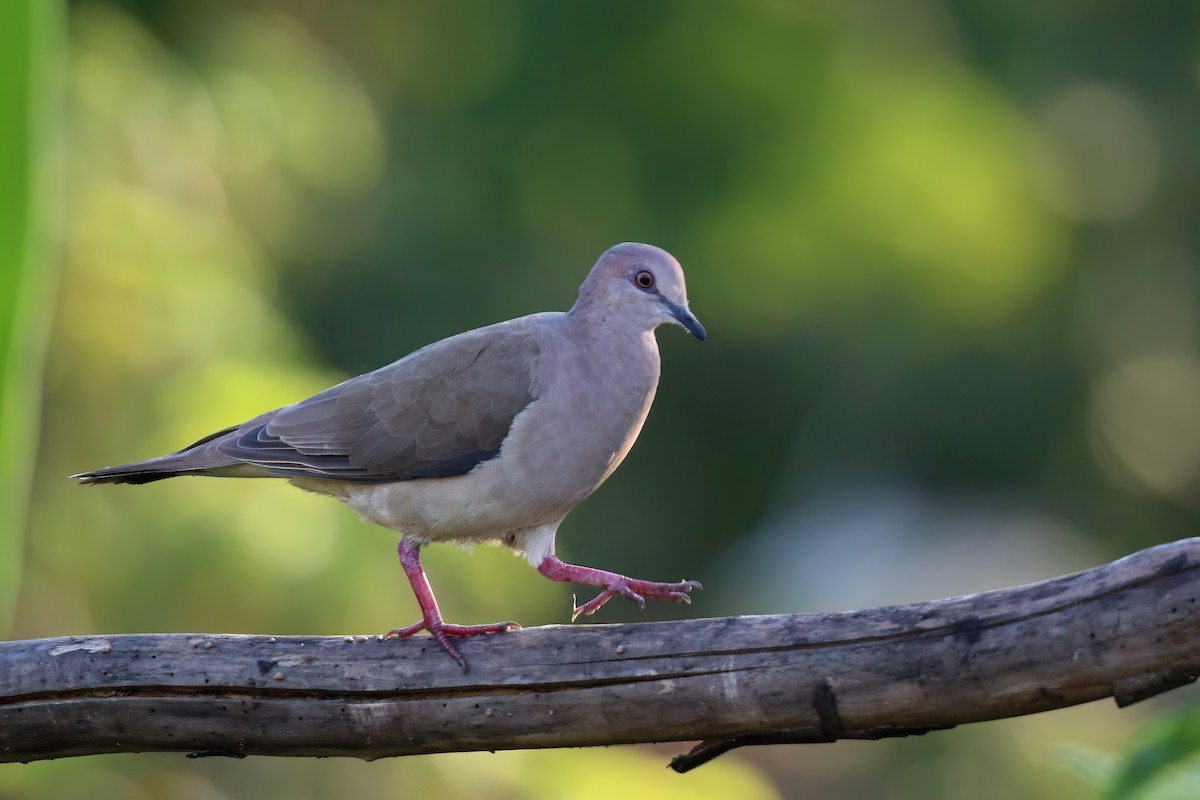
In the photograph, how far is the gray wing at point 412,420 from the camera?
241cm

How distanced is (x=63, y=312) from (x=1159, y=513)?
550cm

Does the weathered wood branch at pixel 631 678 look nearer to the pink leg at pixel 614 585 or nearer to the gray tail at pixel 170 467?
the pink leg at pixel 614 585

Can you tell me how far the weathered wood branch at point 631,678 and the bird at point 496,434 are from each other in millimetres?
205

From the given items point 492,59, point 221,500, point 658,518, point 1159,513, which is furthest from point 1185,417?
point 221,500

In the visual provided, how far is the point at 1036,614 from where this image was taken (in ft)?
5.82

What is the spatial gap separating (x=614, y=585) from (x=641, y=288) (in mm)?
582

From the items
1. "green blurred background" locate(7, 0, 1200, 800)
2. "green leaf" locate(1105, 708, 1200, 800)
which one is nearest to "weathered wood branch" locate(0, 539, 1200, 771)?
"green leaf" locate(1105, 708, 1200, 800)

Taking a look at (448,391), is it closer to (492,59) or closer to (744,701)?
(744,701)

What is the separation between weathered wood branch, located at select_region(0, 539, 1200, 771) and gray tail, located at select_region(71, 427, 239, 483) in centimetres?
38

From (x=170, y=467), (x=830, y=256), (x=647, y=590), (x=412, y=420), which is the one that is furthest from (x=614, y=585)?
(x=830, y=256)

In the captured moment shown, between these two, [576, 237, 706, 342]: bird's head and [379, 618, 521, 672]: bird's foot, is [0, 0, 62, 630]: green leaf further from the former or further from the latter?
[576, 237, 706, 342]: bird's head

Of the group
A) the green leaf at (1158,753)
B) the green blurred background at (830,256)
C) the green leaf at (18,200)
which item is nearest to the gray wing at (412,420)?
the green leaf at (18,200)

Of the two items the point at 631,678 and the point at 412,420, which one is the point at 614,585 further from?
the point at 412,420

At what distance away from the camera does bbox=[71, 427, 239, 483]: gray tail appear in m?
2.40
